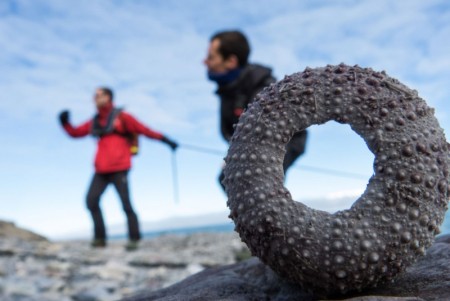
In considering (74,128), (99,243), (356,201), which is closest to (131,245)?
(99,243)

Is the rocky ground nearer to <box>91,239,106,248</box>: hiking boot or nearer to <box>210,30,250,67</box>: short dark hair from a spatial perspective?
<box>91,239,106,248</box>: hiking boot

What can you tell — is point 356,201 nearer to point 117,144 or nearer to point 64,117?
point 117,144

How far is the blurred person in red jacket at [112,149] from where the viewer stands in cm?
1146

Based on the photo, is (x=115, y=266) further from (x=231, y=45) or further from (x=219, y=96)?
(x=231, y=45)

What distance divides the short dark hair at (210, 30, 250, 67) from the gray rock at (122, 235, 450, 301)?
4.20 m

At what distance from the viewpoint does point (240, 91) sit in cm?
713

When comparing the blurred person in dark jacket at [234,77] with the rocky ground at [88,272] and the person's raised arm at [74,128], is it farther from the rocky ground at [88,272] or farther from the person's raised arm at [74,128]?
the person's raised arm at [74,128]

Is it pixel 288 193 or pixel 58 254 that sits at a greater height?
pixel 288 193

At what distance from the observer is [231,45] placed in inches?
293

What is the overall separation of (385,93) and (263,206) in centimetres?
90

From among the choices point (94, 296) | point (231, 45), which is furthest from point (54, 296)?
point (231, 45)

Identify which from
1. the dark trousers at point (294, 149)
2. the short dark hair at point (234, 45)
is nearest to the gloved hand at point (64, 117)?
the short dark hair at point (234, 45)

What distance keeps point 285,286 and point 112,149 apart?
29.3ft

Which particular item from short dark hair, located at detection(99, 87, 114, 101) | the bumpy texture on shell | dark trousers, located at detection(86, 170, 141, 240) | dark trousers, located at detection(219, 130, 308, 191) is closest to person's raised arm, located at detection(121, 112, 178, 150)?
short dark hair, located at detection(99, 87, 114, 101)
